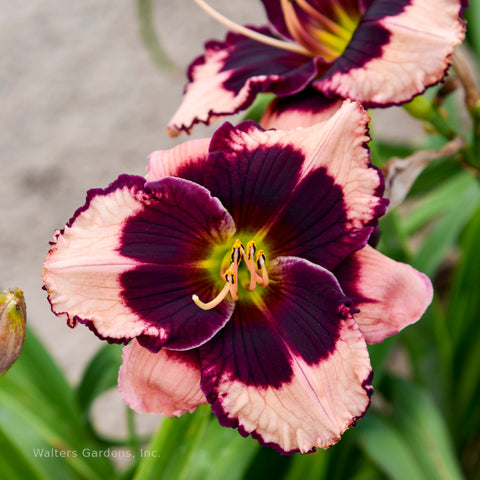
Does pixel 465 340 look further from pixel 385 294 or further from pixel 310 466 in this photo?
pixel 385 294

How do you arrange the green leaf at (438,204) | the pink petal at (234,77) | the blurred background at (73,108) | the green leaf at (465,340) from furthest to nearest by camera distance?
the blurred background at (73,108), the green leaf at (438,204), the green leaf at (465,340), the pink petal at (234,77)

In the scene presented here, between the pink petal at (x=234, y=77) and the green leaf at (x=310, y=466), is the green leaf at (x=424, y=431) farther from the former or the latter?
the pink petal at (x=234, y=77)

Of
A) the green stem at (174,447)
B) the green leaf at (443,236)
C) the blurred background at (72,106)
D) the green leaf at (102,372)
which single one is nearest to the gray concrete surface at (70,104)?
the blurred background at (72,106)

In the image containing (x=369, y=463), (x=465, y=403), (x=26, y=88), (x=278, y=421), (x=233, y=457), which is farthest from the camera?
(x=26, y=88)

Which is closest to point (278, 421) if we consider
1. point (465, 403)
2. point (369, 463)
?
point (369, 463)

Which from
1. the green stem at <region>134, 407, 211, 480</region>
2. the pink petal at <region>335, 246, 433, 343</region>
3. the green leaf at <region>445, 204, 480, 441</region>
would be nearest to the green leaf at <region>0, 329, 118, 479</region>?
the green stem at <region>134, 407, 211, 480</region>

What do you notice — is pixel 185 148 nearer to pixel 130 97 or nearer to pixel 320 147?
pixel 320 147
